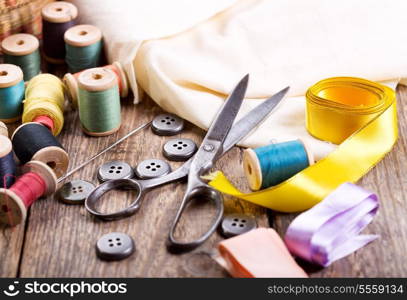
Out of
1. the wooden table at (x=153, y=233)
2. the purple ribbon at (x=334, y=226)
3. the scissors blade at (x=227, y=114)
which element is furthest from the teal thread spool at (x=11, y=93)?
the purple ribbon at (x=334, y=226)

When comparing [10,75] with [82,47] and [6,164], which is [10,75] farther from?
[6,164]

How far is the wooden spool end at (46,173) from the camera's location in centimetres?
161

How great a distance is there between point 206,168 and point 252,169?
3.7 inches

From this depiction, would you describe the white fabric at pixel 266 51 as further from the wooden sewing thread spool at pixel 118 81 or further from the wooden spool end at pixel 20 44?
the wooden spool end at pixel 20 44

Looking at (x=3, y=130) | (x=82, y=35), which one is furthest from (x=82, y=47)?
(x=3, y=130)

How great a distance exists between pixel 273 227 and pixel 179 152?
11.9 inches

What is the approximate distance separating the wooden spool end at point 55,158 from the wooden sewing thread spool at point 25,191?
0.15ft

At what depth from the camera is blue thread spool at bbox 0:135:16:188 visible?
1.63 meters

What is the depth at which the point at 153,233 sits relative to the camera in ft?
5.10

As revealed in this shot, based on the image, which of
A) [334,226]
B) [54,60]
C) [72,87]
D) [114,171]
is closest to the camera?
[334,226]

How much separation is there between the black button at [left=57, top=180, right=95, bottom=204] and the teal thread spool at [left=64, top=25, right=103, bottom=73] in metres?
0.47

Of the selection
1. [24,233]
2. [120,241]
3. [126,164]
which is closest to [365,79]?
[126,164]

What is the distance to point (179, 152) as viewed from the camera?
176cm

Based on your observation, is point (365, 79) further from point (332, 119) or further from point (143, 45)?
point (143, 45)
